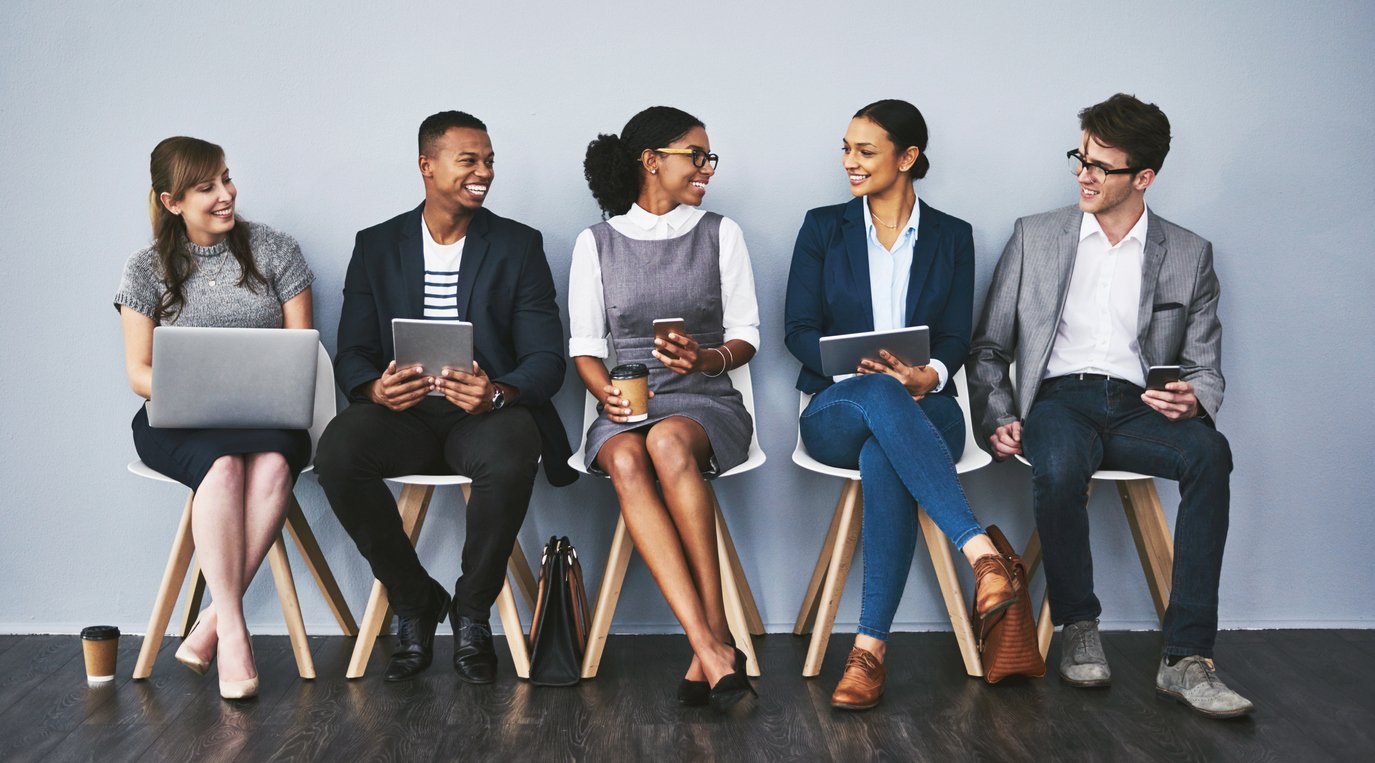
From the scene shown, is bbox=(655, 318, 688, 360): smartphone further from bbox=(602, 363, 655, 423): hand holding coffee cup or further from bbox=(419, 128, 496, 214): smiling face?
bbox=(419, 128, 496, 214): smiling face

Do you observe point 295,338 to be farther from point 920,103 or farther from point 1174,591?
point 1174,591

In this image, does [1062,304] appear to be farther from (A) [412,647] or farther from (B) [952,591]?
(A) [412,647]

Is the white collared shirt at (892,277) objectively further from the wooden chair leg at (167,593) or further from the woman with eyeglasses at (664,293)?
the wooden chair leg at (167,593)

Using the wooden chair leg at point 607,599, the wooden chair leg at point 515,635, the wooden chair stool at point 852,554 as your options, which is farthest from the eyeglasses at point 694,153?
the wooden chair leg at point 515,635

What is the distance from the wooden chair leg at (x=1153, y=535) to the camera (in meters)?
3.00

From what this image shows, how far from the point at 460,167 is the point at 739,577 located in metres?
1.36

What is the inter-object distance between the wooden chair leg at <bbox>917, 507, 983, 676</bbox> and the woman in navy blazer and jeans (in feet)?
0.31

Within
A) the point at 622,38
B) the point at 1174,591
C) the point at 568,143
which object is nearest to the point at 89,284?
the point at 568,143

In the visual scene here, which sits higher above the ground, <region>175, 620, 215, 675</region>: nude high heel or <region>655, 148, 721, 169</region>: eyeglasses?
<region>655, 148, 721, 169</region>: eyeglasses

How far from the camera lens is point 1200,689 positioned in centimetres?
252

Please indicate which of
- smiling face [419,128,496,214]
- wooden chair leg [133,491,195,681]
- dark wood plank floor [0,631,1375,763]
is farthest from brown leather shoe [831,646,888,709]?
wooden chair leg [133,491,195,681]

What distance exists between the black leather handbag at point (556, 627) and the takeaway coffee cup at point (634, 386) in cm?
40

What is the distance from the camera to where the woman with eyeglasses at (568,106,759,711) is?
2.86 m

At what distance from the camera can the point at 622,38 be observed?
3.26m
